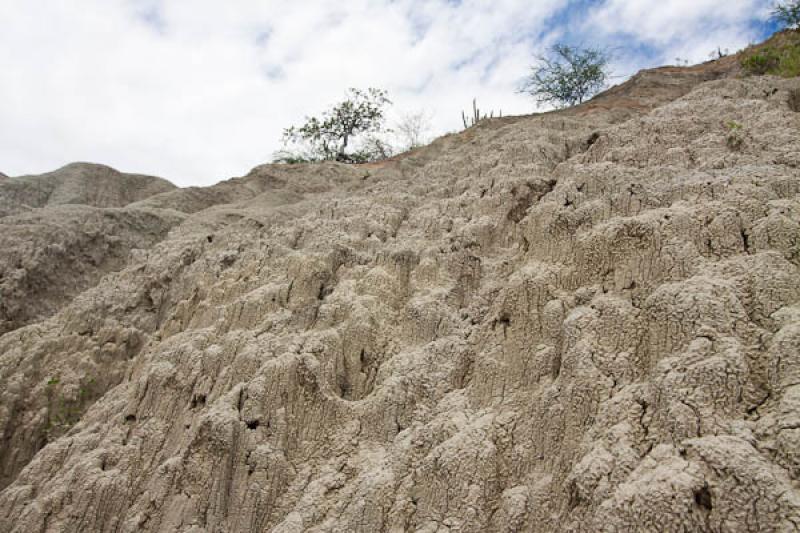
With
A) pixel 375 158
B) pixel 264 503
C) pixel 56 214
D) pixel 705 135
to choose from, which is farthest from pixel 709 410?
pixel 375 158

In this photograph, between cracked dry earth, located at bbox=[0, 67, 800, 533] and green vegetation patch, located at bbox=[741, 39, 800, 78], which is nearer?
cracked dry earth, located at bbox=[0, 67, 800, 533]

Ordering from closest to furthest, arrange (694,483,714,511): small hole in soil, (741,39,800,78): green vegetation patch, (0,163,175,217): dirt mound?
(694,483,714,511): small hole in soil < (741,39,800,78): green vegetation patch < (0,163,175,217): dirt mound

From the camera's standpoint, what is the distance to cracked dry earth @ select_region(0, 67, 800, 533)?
4.94 m

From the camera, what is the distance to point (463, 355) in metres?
7.10

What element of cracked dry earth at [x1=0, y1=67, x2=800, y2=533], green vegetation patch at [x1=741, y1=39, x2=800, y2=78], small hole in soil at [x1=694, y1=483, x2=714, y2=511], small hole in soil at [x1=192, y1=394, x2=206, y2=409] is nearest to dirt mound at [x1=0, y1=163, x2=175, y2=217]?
cracked dry earth at [x1=0, y1=67, x2=800, y2=533]

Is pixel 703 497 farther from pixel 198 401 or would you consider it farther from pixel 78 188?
pixel 78 188

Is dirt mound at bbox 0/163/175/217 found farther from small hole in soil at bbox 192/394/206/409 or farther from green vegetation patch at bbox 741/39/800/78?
green vegetation patch at bbox 741/39/800/78

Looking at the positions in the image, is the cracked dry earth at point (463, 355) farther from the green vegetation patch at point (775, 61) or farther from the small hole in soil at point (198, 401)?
the green vegetation patch at point (775, 61)

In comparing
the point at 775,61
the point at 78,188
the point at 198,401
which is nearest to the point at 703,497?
the point at 198,401

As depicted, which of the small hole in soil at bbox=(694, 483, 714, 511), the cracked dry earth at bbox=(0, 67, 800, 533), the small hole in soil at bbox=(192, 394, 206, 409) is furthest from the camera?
the small hole in soil at bbox=(192, 394, 206, 409)

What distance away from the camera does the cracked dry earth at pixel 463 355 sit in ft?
16.2

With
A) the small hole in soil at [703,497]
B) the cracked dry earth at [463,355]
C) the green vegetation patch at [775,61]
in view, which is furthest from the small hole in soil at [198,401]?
the green vegetation patch at [775,61]

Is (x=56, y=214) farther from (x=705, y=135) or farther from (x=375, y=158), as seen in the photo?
(x=375, y=158)

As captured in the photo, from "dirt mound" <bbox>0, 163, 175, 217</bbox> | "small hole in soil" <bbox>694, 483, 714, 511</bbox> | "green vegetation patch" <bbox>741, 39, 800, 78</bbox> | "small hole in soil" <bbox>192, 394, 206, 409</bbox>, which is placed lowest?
"small hole in soil" <bbox>694, 483, 714, 511</bbox>
